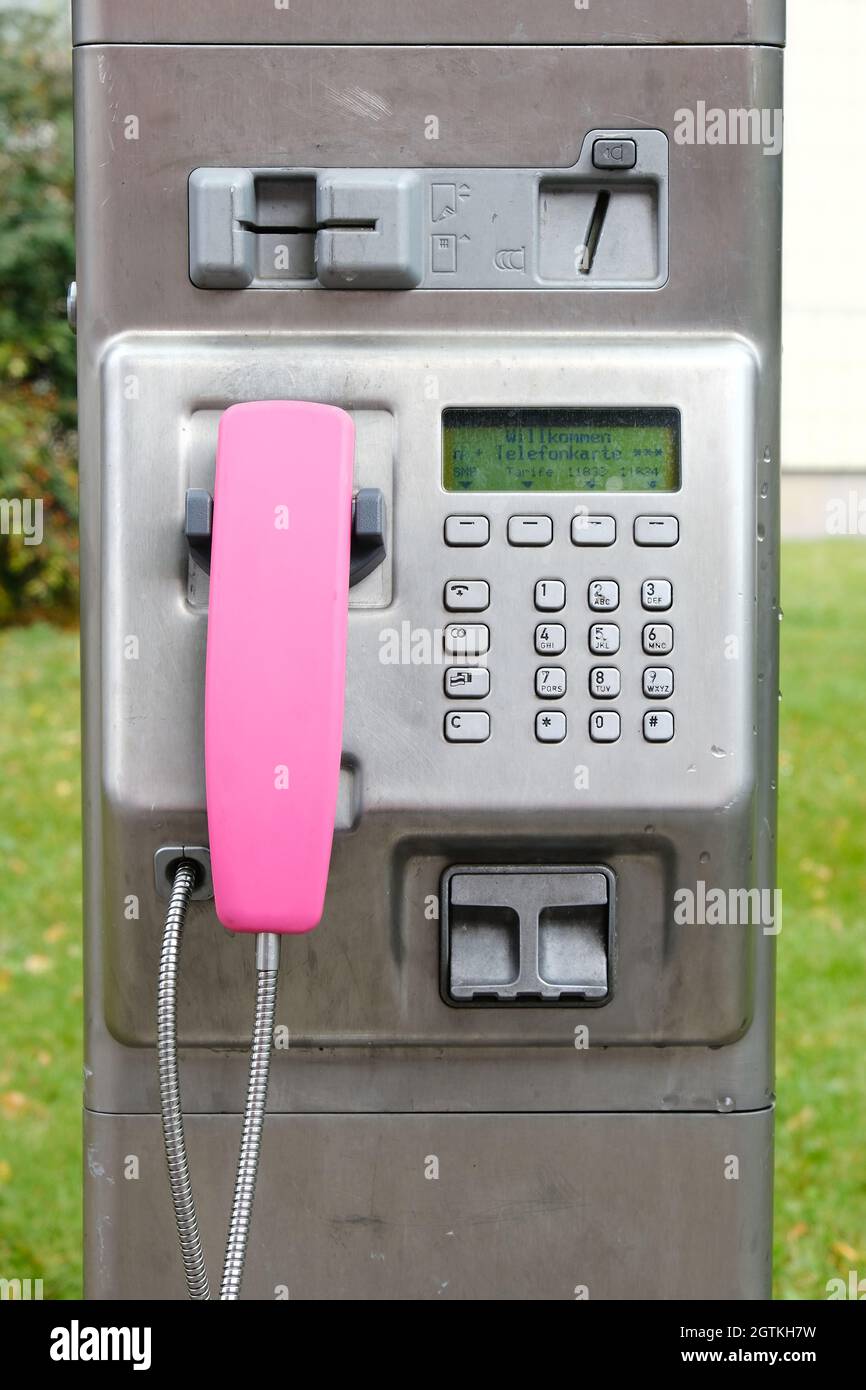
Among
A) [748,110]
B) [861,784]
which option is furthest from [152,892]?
[861,784]

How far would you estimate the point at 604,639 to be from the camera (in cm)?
99

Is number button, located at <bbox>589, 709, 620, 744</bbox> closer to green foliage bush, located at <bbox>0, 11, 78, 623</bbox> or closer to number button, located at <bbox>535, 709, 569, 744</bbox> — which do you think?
number button, located at <bbox>535, 709, 569, 744</bbox>

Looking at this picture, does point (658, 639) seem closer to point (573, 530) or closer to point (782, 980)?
point (573, 530)

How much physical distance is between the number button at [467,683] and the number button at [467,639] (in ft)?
0.04

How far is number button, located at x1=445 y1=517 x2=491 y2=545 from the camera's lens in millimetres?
992

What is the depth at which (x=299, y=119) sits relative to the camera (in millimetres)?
992

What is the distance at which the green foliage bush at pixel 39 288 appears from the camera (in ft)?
22.2

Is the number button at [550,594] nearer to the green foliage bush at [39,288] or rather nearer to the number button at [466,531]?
the number button at [466,531]

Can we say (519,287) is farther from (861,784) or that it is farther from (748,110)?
(861,784)

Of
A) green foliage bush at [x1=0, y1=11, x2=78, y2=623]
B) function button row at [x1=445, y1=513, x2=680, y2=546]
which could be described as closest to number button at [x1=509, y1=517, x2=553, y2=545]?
function button row at [x1=445, y1=513, x2=680, y2=546]

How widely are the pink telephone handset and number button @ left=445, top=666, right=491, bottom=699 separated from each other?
84 millimetres
